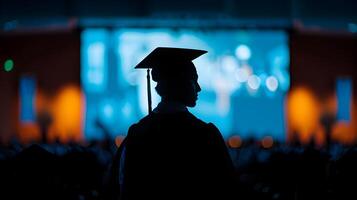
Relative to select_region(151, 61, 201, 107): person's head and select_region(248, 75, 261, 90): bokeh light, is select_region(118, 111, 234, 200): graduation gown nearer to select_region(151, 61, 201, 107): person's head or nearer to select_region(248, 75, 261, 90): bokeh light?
select_region(151, 61, 201, 107): person's head

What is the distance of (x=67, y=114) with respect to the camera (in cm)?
1638

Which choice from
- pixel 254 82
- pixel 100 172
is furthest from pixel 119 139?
pixel 100 172

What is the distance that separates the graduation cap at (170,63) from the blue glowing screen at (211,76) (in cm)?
1213

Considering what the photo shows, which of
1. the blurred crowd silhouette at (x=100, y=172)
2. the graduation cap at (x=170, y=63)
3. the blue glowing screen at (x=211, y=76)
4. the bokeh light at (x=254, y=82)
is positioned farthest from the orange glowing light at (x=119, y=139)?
the graduation cap at (x=170, y=63)

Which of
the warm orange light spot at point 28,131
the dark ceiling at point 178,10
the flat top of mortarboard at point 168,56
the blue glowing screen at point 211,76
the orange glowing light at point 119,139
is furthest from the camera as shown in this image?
the warm orange light spot at point 28,131

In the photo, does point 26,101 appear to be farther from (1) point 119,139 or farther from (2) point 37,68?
(1) point 119,139

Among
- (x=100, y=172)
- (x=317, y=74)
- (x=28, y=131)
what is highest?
(x=317, y=74)

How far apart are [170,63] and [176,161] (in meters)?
0.48

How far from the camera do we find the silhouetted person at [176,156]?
2926 millimetres

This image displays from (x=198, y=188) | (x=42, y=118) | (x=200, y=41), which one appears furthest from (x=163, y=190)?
(x=42, y=118)

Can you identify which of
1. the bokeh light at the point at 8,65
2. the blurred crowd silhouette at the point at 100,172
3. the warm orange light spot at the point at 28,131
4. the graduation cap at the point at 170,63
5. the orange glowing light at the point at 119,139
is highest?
the bokeh light at the point at 8,65

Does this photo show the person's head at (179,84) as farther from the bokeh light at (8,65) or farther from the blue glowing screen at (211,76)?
the bokeh light at (8,65)

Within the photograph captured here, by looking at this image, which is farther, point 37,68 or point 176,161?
point 37,68

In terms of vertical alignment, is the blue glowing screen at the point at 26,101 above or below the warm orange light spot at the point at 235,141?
above
